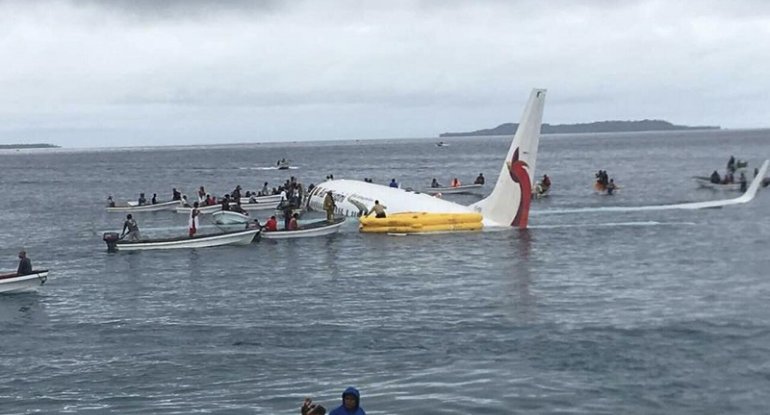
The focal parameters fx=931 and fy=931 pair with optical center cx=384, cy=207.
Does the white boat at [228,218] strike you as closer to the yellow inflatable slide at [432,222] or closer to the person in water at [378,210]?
the person in water at [378,210]

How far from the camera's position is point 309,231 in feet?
178

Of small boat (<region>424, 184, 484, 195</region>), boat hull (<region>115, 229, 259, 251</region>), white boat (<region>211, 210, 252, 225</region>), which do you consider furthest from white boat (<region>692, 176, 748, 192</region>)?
boat hull (<region>115, 229, 259, 251</region>)

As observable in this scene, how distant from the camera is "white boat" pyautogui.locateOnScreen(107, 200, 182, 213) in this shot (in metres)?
81.9

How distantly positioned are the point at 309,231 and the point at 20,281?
64.3 ft

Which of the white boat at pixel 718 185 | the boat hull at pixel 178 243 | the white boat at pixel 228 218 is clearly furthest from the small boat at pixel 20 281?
the white boat at pixel 718 185

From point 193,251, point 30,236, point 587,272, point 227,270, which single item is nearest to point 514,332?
point 587,272

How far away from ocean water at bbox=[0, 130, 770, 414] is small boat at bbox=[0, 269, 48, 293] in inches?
20.4

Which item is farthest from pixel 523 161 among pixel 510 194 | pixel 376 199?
pixel 376 199

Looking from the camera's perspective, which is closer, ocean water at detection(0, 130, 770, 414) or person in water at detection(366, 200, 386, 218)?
ocean water at detection(0, 130, 770, 414)

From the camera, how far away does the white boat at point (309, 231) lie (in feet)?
176

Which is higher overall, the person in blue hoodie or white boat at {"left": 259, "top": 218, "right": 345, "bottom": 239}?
the person in blue hoodie

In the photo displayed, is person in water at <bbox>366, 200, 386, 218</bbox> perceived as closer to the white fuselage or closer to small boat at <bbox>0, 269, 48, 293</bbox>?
the white fuselage

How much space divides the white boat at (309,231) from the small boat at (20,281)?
16643mm

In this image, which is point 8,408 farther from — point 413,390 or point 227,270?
point 227,270
